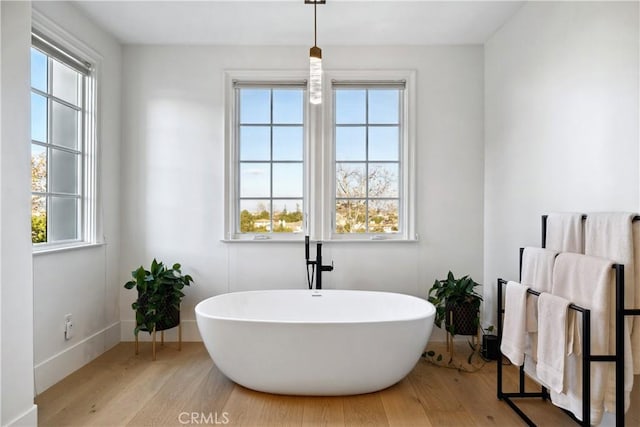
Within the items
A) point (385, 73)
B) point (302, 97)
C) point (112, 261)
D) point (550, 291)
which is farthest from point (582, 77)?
point (112, 261)

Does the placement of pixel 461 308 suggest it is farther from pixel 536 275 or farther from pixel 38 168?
pixel 38 168

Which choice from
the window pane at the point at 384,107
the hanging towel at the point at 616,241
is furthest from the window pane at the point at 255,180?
the hanging towel at the point at 616,241

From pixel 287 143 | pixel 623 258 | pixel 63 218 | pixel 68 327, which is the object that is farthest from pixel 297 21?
pixel 68 327

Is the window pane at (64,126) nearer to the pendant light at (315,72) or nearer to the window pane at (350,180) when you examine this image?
the pendant light at (315,72)

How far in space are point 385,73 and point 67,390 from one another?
321cm

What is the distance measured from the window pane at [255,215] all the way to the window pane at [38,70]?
1595 millimetres

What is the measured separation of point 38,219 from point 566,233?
3057 mm

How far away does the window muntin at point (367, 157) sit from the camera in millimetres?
3453

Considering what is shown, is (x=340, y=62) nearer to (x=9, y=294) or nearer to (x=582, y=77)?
(x=582, y=77)

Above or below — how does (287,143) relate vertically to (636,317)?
above

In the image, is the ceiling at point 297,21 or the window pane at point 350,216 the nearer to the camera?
the ceiling at point 297,21

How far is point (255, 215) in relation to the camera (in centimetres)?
348

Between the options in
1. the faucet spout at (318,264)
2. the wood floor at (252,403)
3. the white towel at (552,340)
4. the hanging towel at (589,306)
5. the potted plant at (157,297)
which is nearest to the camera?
the hanging towel at (589,306)

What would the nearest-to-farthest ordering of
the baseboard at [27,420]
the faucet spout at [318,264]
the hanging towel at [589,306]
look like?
1. the hanging towel at [589,306]
2. the baseboard at [27,420]
3. the faucet spout at [318,264]
